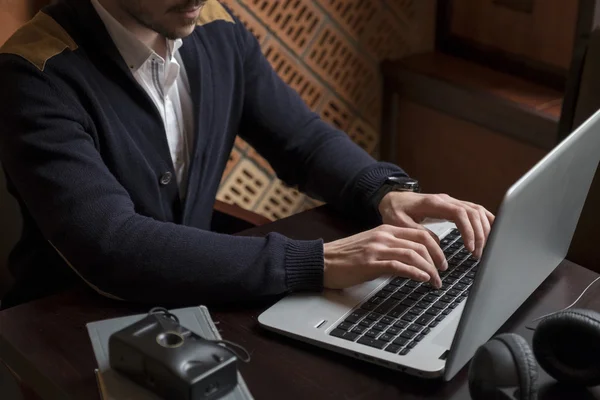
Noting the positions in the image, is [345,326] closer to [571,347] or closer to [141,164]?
[571,347]

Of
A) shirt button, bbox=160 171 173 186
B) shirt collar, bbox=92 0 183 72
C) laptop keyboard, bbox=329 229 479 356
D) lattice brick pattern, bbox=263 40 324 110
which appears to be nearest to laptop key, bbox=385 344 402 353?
laptop keyboard, bbox=329 229 479 356

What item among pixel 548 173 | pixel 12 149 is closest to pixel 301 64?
pixel 12 149

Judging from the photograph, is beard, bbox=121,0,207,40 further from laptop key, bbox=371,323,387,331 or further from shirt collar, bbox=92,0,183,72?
laptop key, bbox=371,323,387,331

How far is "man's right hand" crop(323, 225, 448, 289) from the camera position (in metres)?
1.06

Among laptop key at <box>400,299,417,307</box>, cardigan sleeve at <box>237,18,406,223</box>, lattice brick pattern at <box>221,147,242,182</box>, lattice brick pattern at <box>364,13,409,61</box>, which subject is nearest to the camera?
laptop key at <box>400,299,417,307</box>

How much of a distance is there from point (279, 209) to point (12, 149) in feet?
3.83

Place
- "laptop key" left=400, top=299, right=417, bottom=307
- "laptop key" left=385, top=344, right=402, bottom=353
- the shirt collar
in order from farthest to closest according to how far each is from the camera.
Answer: the shirt collar < "laptop key" left=400, top=299, right=417, bottom=307 < "laptop key" left=385, top=344, right=402, bottom=353

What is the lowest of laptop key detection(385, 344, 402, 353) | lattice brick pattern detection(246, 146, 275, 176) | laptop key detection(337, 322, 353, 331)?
lattice brick pattern detection(246, 146, 275, 176)

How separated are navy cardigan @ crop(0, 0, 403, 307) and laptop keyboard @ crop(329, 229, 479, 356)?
0.31 feet

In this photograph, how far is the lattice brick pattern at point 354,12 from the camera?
7.18 feet

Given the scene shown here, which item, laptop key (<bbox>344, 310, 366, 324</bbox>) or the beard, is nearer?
laptop key (<bbox>344, 310, 366, 324</bbox>)

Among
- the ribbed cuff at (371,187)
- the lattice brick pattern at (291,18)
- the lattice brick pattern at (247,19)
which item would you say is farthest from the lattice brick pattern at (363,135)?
the ribbed cuff at (371,187)

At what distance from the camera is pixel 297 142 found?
148cm

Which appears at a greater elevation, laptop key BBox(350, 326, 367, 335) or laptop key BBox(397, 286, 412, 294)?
laptop key BBox(350, 326, 367, 335)
